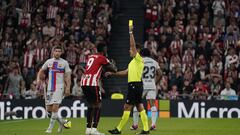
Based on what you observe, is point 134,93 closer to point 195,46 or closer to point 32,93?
point 32,93

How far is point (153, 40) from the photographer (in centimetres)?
3372

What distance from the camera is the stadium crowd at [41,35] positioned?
32188mm

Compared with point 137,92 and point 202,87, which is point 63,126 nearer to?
point 137,92

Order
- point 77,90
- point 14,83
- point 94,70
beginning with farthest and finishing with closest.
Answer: point 14,83 < point 77,90 < point 94,70

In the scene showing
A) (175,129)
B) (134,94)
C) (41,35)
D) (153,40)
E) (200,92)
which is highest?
(41,35)

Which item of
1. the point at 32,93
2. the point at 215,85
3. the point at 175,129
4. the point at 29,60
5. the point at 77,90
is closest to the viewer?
the point at 175,129

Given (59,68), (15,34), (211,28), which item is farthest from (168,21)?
(59,68)

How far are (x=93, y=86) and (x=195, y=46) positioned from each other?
14.7m

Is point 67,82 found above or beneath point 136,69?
beneath

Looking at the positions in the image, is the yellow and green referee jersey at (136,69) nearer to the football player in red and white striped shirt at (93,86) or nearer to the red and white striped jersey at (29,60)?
the football player in red and white striped shirt at (93,86)

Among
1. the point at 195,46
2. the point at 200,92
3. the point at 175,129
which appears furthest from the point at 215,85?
the point at 175,129

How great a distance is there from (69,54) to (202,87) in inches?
251

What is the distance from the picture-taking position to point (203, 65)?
32.3 m

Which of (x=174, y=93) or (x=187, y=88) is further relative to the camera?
(x=187, y=88)
